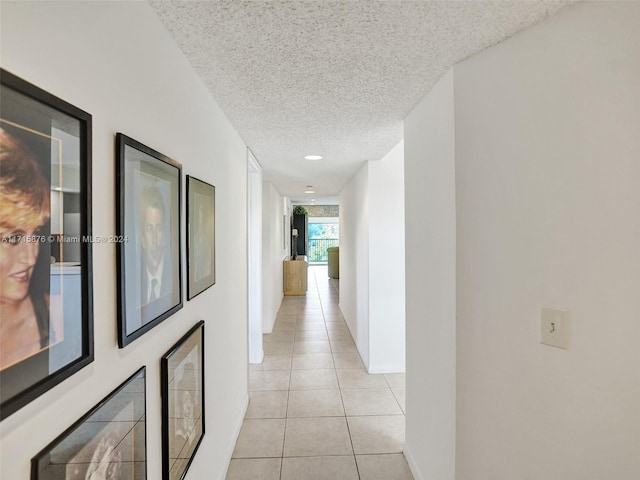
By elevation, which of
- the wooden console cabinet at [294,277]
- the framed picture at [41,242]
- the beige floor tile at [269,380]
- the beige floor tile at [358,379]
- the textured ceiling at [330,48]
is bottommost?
the beige floor tile at [269,380]

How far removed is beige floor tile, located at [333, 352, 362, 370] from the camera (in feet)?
12.9

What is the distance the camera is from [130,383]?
0.93m

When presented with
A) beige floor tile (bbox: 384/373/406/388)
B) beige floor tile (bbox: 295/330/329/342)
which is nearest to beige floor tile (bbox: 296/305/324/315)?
beige floor tile (bbox: 295/330/329/342)

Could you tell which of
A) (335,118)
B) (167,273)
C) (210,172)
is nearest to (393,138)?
(335,118)

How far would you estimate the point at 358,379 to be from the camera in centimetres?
355

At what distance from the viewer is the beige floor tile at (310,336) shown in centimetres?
482

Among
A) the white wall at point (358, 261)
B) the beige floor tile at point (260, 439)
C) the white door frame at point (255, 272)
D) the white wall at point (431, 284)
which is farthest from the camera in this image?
the white door frame at point (255, 272)

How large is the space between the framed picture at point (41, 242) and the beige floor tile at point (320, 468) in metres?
1.95

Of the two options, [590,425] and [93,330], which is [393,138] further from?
[93,330]

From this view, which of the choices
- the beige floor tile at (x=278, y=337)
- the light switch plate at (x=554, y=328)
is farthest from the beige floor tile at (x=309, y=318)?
the light switch plate at (x=554, y=328)

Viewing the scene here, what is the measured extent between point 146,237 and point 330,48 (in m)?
1.01

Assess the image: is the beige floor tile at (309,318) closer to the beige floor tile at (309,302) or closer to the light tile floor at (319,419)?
the beige floor tile at (309,302)

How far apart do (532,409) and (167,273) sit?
1397mm

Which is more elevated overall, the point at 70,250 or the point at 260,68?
the point at 260,68
